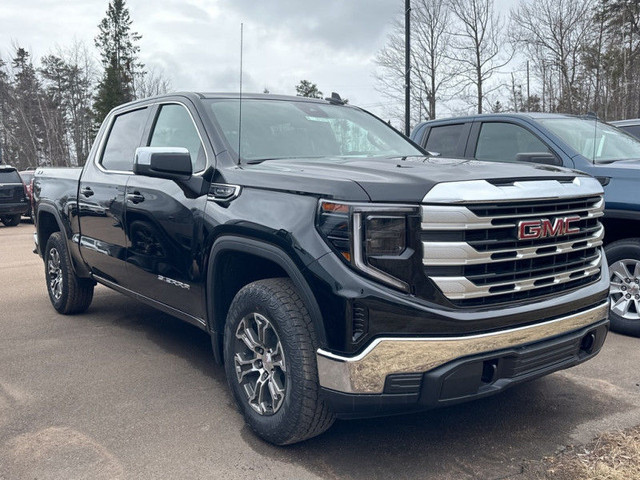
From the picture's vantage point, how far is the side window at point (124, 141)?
4.79 meters

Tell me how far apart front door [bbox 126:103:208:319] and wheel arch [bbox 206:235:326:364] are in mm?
135

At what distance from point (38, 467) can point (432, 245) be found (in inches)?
84.8

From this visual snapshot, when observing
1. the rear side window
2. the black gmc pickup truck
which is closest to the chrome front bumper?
the black gmc pickup truck

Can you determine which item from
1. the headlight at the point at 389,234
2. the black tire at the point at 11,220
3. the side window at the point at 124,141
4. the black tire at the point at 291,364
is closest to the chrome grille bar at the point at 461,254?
the headlight at the point at 389,234

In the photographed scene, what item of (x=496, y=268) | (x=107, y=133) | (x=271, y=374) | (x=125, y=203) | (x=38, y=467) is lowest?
(x=38, y=467)

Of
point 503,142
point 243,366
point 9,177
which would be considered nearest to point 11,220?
point 9,177

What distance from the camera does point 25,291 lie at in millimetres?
7422

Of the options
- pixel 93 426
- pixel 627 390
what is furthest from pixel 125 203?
pixel 627 390

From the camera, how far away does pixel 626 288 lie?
5184mm

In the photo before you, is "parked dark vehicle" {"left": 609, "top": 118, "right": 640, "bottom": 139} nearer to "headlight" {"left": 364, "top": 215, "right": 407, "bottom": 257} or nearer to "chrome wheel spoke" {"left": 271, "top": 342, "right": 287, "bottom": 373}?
"headlight" {"left": 364, "top": 215, "right": 407, "bottom": 257}

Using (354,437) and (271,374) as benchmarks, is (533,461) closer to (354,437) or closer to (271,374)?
(354,437)

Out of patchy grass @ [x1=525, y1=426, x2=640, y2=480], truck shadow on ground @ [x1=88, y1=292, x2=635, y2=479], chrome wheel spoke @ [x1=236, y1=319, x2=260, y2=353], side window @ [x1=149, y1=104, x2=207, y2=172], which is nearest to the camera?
patchy grass @ [x1=525, y1=426, x2=640, y2=480]

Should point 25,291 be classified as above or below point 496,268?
below

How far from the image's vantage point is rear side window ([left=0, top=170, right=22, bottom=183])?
18.6m
